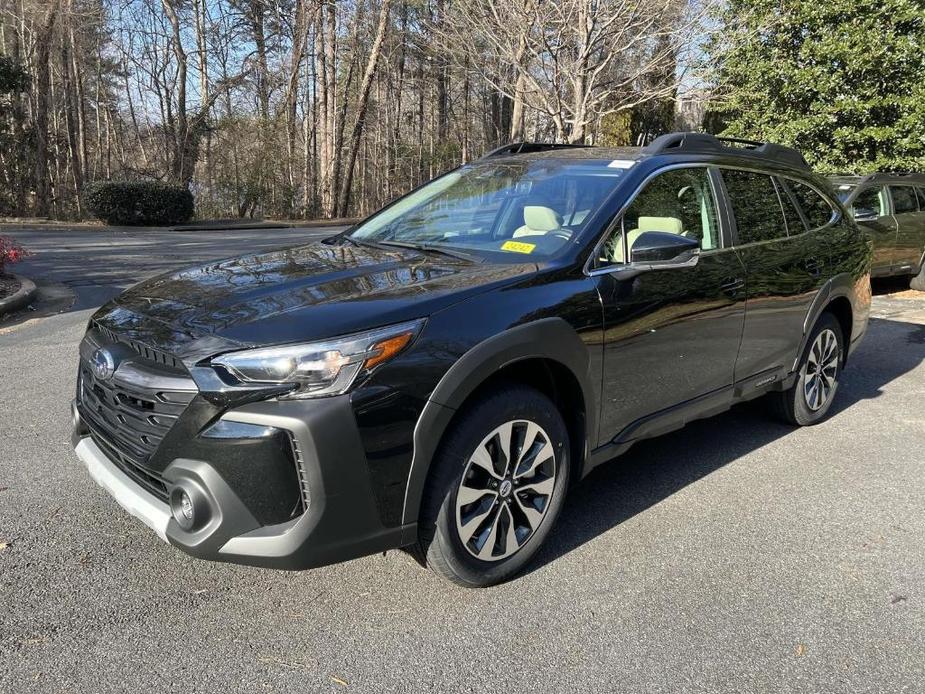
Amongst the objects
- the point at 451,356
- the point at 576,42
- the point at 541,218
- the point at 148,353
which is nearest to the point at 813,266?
the point at 541,218

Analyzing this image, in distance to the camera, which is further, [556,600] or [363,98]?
[363,98]

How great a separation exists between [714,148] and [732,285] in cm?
85

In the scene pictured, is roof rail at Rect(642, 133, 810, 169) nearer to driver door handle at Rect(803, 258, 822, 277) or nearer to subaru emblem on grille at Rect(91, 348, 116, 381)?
driver door handle at Rect(803, 258, 822, 277)

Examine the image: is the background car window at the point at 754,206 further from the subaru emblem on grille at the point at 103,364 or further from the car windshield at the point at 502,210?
the subaru emblem on grille at the point at 103,364

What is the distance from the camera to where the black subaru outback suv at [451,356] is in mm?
2426

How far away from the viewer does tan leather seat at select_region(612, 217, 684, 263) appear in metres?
3.40

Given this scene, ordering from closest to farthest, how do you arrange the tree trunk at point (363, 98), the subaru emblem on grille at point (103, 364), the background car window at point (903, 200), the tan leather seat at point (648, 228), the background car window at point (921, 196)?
the subaru emblem on grille at point (103, 364) < the tan leather seat at point (648, 228) < the background car window at point (903, 200) < the background car window at point (921, 196) < the tree trunk at point (363, 98)

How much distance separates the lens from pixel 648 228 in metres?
3.65

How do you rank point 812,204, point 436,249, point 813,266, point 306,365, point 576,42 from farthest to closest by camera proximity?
point 576,42 → point 812,204 → point 813,266 → point 436,249 → point 306,365

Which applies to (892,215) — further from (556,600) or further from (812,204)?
(556,600)

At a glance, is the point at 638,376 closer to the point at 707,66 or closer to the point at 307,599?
the point at 307,599

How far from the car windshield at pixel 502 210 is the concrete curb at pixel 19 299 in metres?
5.37

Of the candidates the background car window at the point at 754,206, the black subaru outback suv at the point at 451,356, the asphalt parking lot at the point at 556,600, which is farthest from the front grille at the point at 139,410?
the background car window at the point at 754,206

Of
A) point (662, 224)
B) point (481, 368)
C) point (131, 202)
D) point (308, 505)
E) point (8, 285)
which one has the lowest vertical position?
point (308, 505)
